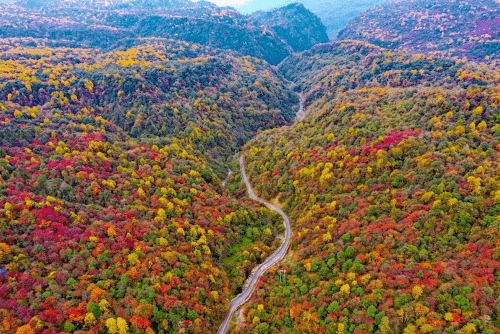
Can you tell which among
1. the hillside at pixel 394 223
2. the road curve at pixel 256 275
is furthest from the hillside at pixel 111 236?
the hillside at pixel 394 223


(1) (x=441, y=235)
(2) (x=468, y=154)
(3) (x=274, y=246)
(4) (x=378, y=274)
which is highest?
(2) (x=468, y=154)

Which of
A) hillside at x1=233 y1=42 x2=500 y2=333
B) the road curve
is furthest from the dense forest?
the road curve

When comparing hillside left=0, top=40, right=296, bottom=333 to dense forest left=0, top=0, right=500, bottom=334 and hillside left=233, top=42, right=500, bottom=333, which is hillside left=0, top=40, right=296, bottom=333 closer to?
dense forest left=0, top=0, right=500, bottom=334

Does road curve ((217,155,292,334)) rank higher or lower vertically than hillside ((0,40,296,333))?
lower

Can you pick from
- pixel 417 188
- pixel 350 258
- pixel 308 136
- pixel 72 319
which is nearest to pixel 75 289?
pixel 72 319

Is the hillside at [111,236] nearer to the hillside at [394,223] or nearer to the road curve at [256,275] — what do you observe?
the road curve at [256,275]

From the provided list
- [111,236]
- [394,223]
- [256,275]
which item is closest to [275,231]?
[256,275]

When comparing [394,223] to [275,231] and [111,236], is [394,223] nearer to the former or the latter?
[275,231]

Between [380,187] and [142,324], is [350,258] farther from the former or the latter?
[142,324]

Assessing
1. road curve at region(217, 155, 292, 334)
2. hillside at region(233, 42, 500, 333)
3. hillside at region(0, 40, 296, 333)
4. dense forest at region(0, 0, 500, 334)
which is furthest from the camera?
road curve at region(217, 155, 292, 334)
